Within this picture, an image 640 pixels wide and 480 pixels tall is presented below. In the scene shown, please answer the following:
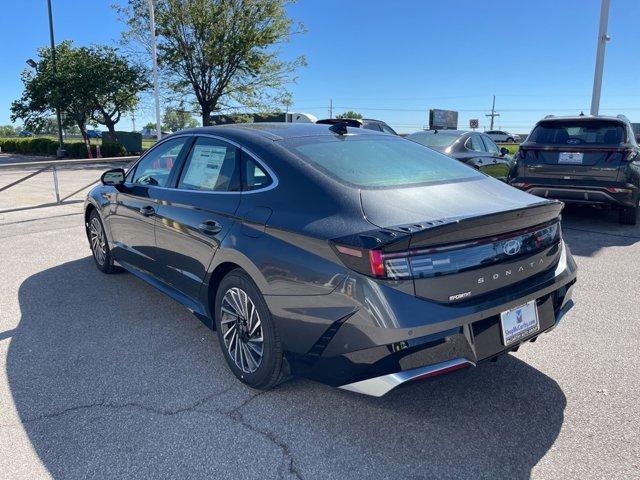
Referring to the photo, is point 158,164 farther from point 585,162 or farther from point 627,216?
point 627,216

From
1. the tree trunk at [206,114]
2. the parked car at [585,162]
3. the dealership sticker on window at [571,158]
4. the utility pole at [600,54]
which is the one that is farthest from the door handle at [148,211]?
the tree trunk at [206,114]

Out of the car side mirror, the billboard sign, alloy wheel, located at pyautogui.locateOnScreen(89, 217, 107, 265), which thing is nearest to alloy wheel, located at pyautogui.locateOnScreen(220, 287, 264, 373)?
the car side mirror

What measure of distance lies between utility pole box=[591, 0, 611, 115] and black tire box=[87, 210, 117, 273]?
14.1 m

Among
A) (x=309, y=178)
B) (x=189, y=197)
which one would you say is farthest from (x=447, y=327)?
(x=189, y=197)

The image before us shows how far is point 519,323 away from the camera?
266 centimetres

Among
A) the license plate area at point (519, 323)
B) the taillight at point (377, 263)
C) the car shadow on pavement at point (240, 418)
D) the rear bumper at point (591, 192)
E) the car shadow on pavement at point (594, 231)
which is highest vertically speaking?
the taillight at point (377, 263)

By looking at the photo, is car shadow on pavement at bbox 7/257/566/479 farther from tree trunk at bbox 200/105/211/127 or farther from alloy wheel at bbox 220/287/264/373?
tree trunk at bbox 200/105/211/127

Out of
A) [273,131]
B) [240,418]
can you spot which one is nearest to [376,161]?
[273,131]

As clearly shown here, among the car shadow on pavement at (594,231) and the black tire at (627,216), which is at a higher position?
the black tire at (627,216)

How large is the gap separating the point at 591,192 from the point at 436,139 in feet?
10.1

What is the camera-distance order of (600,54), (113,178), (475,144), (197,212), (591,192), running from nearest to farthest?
(197,212)
(113,178)
(591,192)
(475,144)
(600,54)

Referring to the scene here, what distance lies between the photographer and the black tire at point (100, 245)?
5.23m

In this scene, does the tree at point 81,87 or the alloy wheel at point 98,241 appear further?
the tree at point 81,87

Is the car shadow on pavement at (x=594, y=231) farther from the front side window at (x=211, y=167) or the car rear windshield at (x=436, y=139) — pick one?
the front side window at (x=211, y=167)
